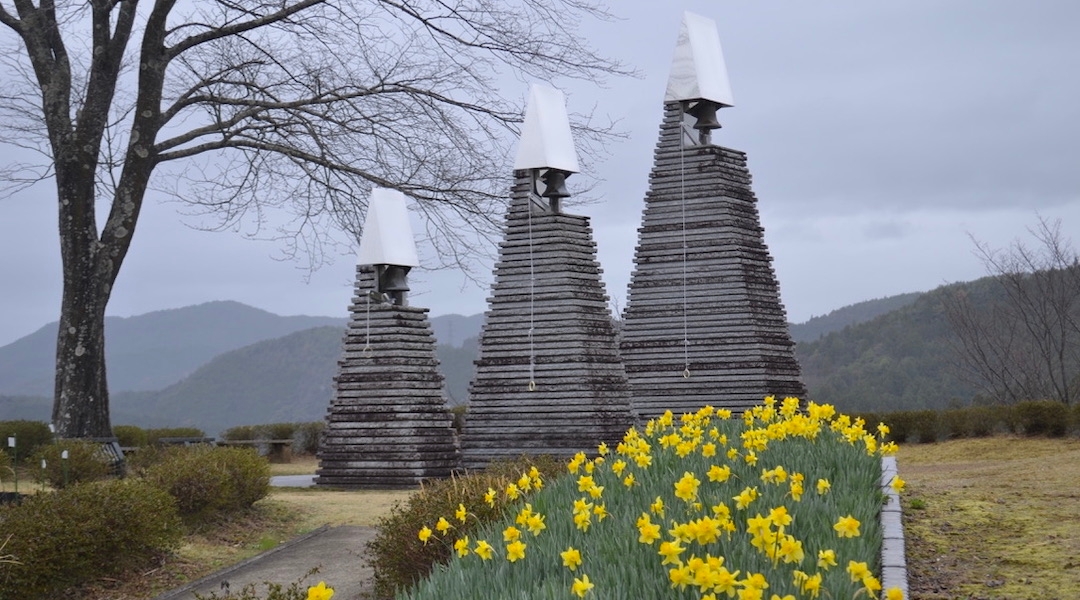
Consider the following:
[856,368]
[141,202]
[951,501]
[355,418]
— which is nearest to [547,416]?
[355,418]

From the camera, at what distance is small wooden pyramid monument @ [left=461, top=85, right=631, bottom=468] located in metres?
19.7

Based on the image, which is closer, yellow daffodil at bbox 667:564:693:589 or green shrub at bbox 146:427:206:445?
yellow daffodil at bbox 667:564:693:589

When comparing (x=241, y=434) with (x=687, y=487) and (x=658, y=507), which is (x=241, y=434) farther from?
(x=687, y=487)

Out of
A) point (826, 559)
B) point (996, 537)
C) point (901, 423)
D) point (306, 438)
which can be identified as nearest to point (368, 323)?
point (996, 537)

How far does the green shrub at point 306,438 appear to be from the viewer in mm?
33125

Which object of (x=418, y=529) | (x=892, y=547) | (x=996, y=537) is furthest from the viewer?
(x=996, y=537)

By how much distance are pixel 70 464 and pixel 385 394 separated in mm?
5236

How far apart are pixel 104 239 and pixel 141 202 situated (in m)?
1.07

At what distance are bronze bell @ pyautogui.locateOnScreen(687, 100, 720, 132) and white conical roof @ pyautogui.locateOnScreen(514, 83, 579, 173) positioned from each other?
343 centimetres

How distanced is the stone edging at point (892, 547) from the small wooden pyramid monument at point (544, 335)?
9076 mm

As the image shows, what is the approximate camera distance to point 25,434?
26375 millimetres

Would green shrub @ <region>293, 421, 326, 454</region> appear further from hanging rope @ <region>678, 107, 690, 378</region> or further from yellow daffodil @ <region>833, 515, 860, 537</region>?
yellow daffodil @ <region>833, 515, 860, 537</region>

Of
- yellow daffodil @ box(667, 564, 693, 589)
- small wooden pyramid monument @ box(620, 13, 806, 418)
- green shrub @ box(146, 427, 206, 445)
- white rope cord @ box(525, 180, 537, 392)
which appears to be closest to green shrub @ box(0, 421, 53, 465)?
green shrub @ box(146, 427, 206, 445)

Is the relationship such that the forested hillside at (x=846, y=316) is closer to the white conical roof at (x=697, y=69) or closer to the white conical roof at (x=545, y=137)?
the white conical roof at (x=697, y=69)
